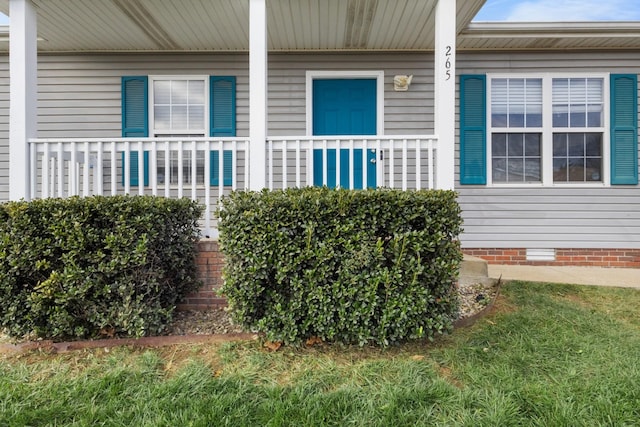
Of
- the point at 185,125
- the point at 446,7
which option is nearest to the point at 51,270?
the point at 185,125

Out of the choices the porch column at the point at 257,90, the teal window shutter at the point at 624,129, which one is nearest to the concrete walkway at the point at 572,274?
the teal window shutter at the point at 624,129

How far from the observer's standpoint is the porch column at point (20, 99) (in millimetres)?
3654

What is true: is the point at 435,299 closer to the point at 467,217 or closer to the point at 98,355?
the point at 98,355

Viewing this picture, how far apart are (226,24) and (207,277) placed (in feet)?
9.46

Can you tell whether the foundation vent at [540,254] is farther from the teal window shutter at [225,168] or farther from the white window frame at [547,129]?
the teal window shutter at [225,168]

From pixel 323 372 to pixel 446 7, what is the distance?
326 centimetres

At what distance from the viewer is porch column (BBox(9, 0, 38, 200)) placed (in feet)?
12.0

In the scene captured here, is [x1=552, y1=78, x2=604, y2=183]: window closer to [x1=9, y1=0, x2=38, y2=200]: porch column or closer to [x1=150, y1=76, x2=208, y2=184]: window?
[x1=150, y1=76, x2=208, y2=184]: window

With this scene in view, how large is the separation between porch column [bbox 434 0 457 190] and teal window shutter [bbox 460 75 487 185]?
1765 mm

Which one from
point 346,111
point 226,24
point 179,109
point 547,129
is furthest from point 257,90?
point 547,129

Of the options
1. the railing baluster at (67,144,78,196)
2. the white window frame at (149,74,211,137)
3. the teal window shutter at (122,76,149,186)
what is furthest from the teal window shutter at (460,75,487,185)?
the railing baluster at (67,144,78,196)

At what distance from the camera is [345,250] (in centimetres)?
256

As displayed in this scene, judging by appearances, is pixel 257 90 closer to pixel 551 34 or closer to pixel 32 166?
pixel 32 166

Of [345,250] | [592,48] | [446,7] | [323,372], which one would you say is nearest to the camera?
[323,372]
